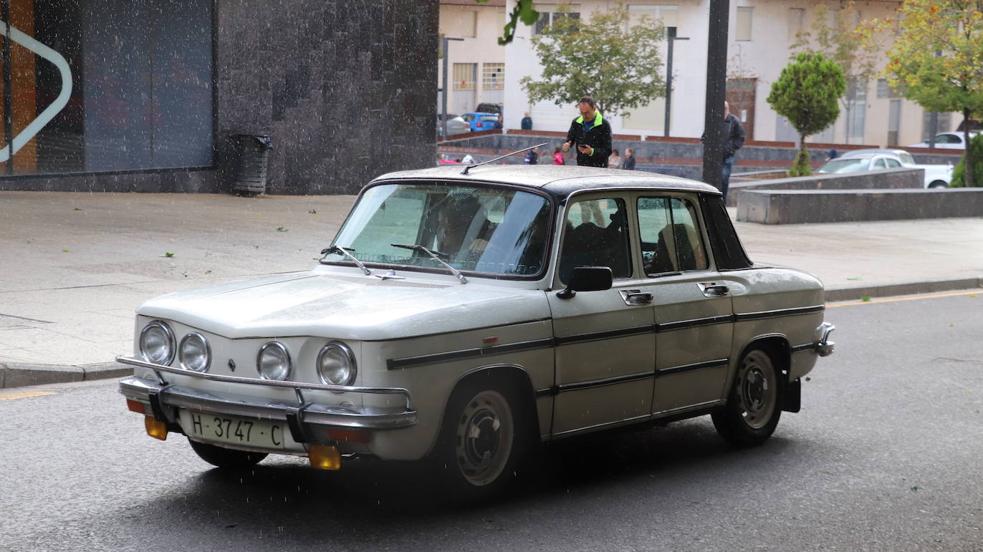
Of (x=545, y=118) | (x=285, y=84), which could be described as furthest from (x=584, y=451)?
(x=545, y=118)

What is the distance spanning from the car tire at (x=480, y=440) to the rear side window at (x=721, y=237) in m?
1.87

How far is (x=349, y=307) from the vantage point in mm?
5742

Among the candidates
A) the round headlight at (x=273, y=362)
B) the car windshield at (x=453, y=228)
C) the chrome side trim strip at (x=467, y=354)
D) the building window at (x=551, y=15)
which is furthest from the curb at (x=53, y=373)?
the building window at (x=551, y=15)

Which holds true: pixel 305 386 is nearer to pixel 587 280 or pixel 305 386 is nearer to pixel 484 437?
pixel 484 437

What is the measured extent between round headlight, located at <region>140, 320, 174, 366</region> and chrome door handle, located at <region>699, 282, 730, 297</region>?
2.71 meters

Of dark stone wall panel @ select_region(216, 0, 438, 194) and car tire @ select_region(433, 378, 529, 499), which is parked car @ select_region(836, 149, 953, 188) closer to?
dark stone wall panel @ select_region(216, 0, 438, 194)

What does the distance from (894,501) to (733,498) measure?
761mm

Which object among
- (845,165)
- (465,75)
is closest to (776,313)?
(845,165)

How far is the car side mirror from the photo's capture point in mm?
6246

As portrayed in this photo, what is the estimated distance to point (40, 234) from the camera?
16.0 meters

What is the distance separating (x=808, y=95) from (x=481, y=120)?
138ft

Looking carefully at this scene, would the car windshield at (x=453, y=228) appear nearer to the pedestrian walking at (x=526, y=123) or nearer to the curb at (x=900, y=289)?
the curb at (x=900, y=289)

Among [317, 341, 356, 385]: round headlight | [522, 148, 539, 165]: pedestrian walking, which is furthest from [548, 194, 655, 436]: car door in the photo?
[522, 148, 539, 165]: pedestrian walking

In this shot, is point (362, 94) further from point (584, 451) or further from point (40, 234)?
point (584, 451)
